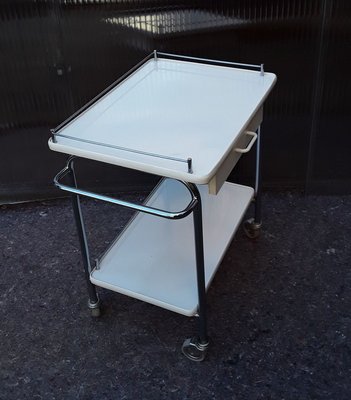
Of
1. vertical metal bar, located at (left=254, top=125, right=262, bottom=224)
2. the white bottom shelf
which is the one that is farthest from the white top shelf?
the white bottom shelf

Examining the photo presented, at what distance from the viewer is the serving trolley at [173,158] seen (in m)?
1.49

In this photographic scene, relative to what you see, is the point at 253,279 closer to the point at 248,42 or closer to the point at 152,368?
the point at 152,368

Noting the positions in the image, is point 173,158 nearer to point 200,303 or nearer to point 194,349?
point 200,303

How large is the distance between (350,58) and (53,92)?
1048 millimetres

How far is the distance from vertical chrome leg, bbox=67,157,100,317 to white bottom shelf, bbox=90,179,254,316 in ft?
0.16

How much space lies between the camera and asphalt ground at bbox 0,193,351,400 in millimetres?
1759

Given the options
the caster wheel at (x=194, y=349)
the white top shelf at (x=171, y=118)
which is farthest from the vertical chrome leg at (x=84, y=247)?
the caster wheel at (x=194, y=349)

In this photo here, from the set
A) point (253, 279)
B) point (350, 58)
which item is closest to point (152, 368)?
point (253, 279)

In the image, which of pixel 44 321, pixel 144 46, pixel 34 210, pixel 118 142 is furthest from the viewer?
pixel 34 210

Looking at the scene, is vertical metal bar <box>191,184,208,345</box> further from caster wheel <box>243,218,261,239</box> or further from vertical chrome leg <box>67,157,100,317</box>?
caster wheel <box>243,218,261,239</box>

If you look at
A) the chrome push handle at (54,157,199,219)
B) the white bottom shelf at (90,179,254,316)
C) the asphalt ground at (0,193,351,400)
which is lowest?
the asphalt ground at (0,193,351,400)

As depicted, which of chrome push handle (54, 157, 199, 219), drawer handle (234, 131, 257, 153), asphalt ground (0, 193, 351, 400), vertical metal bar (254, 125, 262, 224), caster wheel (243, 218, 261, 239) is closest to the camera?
chrome push handle (54, 157, 199, 219)

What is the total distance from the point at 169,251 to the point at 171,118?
18.3 inches

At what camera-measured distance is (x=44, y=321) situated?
1.98 meters
